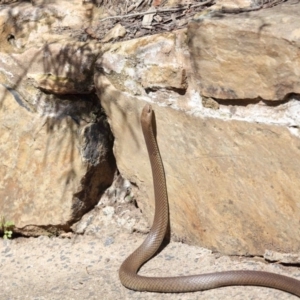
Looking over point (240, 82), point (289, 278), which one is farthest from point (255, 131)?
point (289, 278)

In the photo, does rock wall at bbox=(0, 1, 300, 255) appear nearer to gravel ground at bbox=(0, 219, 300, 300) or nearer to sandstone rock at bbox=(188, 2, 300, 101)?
sandstone rock at bbox=(188, 2, 300, 101)

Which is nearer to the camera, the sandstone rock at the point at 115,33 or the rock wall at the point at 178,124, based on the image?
the rock wall at the point at 178,124

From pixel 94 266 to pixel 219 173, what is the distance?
115 centimetres

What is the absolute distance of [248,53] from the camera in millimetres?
3746

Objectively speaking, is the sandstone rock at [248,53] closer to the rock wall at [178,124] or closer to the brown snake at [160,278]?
the rock wall at [178,124]

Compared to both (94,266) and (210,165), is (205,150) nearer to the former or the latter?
(210,165)

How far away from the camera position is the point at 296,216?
12.8 ft

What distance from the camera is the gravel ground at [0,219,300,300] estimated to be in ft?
13.5

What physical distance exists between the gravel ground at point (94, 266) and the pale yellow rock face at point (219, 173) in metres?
0.13

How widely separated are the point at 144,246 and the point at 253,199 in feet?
3.04

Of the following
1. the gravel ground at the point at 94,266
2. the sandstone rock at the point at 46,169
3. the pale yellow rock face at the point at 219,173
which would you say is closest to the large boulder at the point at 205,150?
the pale yellow rock face at the point at 219,173

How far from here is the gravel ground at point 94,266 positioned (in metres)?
4.12

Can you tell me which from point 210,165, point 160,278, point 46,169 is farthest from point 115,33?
point 160,278

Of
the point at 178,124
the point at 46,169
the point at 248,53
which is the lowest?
the point at 46,169
